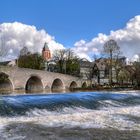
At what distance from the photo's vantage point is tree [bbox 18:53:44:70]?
94.3 metres

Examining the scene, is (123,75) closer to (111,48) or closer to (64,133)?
(111,48)

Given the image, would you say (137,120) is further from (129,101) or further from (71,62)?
(71,62)

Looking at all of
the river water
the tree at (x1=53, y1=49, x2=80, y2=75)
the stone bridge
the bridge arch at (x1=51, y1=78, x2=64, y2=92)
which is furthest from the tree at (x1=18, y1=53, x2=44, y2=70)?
the river water

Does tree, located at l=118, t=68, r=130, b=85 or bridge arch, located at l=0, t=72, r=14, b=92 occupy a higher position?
tree, located at l=118, t=68, r=130, b=85

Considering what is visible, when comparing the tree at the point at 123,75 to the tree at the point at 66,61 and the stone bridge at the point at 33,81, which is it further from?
the tree at the point at 66,61

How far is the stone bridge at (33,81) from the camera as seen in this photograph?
60.7 metres

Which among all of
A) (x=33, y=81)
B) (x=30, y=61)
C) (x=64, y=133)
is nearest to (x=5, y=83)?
(x=33, y=81)

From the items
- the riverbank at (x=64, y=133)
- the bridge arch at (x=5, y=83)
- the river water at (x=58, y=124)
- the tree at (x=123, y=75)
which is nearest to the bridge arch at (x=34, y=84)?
the bridge arch at (x=5, y=83)

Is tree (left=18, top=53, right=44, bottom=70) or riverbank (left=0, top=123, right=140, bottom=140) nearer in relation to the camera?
riverbank (left=0, top=123, right=140, bottom=140)

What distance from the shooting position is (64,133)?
13352mm

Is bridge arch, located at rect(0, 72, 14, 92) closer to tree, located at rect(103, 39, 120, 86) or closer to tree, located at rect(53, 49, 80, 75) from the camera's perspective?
tree, located at rect(103, 39, 120, 86)

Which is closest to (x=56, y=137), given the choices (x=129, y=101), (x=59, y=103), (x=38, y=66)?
(x=59, y=103)

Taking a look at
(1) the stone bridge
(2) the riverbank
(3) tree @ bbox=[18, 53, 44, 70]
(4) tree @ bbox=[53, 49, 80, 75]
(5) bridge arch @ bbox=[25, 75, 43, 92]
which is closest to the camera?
(2) the riverbank

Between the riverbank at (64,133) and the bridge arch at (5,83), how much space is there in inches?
1773
